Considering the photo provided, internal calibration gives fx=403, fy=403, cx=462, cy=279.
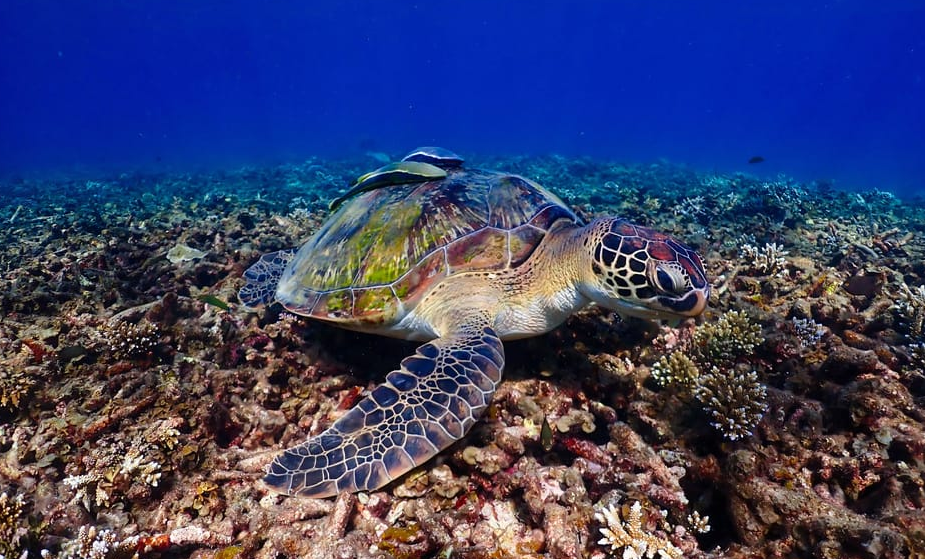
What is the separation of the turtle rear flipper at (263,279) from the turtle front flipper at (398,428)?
6.87ft

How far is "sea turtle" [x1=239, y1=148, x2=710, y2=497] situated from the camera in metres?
2.33

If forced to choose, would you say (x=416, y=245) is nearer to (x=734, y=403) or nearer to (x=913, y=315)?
(x=734, y=403)

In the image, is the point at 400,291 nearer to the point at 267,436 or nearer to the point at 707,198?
the point at 267,436

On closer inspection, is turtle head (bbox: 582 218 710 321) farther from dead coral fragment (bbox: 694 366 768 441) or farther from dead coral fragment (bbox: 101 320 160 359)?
dead coral fragment (bbox: 101 320 160 359)

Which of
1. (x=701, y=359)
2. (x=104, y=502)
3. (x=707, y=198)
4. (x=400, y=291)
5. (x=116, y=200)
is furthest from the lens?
(x=116, y=200)

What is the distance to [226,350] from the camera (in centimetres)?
339

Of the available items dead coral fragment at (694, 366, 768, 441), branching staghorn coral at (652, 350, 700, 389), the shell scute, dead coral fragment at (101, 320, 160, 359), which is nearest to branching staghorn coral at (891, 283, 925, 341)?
dead coral fragment at (694, 366, 768, 441)

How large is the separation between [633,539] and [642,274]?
148cm

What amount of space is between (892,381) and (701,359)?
99 centimetres

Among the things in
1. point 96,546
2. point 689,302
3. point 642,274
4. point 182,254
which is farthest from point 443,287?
point 182,254

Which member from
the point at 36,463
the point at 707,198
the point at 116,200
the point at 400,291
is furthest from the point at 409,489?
the point at 116,200

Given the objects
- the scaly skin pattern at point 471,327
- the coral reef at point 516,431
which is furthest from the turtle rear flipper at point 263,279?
the scaly skin pattern at point 471,327

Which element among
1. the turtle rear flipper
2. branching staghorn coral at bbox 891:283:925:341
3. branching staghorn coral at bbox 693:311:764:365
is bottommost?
the turtle rear flipper

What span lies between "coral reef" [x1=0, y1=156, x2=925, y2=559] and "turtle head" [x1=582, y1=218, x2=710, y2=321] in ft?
1.67
